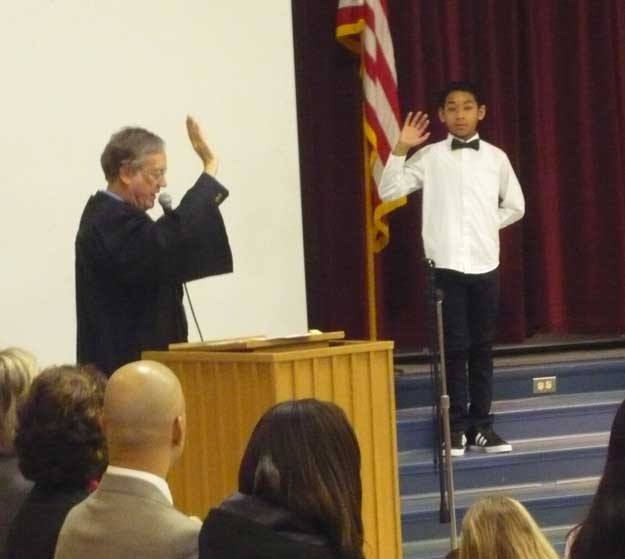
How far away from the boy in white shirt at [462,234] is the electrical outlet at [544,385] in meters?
0.62

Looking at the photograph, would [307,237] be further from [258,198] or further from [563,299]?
[563,299]

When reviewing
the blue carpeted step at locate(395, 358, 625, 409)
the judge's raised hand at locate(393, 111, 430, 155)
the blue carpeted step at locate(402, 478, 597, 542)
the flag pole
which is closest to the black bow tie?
the judge's raised hand at locate(393, 111, 430, 155)

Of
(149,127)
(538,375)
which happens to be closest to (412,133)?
(149,127)

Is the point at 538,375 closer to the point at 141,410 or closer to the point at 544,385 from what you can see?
the point at 544,385

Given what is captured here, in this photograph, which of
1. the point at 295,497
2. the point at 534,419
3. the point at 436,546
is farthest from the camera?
the point at 534,419

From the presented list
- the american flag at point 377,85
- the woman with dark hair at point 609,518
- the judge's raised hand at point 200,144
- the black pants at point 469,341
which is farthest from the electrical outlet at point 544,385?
the woman with dark hair at point 609,518

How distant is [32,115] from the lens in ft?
17.9

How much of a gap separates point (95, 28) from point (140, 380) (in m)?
3.64

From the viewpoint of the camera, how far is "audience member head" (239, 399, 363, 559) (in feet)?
6.55

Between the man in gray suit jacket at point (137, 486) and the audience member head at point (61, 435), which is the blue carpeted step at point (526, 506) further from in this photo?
the man in gray suit jacket at point (137, 486)

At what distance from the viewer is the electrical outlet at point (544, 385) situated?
21.6 feet

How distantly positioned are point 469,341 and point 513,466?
62 cm

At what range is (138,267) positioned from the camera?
13.0ft

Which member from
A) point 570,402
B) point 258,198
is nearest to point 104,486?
point 258,198
